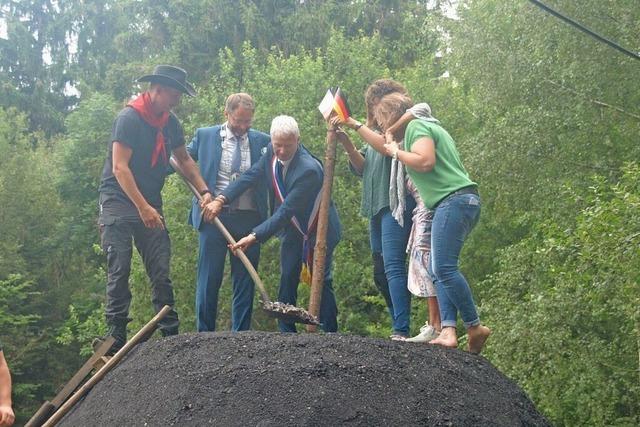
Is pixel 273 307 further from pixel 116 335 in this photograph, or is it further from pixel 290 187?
pixel 116 335

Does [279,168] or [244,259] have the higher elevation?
[279,168]

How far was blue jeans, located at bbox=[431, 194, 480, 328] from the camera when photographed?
22.2ft

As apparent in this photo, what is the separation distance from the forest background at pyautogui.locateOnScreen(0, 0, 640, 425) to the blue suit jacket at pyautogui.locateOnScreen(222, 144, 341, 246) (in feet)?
22.1

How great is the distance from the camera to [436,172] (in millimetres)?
6910

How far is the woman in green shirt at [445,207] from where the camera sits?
677 centimetres

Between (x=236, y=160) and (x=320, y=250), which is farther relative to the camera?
(x=236, y=160)

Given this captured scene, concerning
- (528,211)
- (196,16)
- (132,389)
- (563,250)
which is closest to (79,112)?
(196,16)

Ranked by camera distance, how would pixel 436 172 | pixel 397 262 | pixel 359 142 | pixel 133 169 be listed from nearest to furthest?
pixel 436 172, pixel 397 262, pixel 133 169, pixel 359 142

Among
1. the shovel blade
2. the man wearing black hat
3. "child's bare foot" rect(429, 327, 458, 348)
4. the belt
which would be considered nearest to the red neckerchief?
the man wearing black hat

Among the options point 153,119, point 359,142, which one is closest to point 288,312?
point 153,119

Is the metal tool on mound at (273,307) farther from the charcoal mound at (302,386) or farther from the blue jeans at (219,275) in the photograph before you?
the charcoal mound at (302,386)

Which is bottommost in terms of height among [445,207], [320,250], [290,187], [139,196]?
[320,250]

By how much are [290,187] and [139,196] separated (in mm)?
1173

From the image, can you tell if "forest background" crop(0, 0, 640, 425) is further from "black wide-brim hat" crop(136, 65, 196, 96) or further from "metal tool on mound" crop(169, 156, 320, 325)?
"black wide-brim hat" crop(136, 65, 196, 96)
